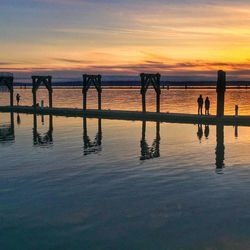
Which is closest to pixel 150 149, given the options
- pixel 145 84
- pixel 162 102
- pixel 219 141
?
pixel 219 141

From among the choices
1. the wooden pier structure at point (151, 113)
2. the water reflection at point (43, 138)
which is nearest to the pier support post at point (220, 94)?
the wooden pier structure at point (151, 113)

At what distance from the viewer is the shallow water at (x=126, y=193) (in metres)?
10.5

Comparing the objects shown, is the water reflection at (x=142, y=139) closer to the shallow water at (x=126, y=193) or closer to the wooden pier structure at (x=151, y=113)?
the shallow water at (x=126, y=193)

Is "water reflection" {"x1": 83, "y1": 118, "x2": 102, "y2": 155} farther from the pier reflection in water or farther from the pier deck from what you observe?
the pier deck

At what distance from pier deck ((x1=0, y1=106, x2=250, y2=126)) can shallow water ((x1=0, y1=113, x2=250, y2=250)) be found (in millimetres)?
7143

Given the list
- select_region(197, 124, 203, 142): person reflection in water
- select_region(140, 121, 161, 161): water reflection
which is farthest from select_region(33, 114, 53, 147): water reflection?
select_region(197, 124, 203, 142): person reflection in water

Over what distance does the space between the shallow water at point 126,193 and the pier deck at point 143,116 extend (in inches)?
281

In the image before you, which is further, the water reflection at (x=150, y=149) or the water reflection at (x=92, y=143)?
the water reflection at (x=92, y=143)

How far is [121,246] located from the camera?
9992 millimetres

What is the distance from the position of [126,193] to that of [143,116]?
991 inches

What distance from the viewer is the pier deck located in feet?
112

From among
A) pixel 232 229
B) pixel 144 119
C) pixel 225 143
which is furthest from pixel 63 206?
pixel 144 119

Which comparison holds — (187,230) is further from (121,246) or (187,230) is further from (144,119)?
(144,119)

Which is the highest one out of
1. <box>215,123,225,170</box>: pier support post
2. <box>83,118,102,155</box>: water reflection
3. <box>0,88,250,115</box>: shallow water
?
<box>215,123,225,170</box>: pier support post
